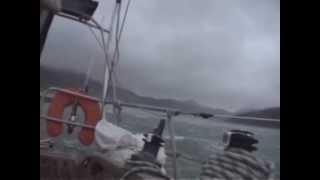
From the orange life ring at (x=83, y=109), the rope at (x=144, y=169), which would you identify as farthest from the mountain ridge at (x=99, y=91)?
the rope at (x=144, y=169)

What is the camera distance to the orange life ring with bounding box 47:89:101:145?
2500 millimetres

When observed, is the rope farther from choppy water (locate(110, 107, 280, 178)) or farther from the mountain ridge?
the mountain ridge

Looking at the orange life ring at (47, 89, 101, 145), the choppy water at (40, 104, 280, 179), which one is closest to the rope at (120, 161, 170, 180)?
the choppy water at (40, 104, 280, 179)

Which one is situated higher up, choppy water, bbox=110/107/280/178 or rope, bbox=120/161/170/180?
choppy water, bbox=110/107/280/178

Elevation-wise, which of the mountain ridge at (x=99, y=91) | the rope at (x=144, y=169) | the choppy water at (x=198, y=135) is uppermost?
the mountain ridge at (x=99, y=91)

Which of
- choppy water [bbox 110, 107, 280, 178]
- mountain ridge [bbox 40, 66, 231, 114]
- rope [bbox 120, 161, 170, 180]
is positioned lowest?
rope [bbox 120, 161, 170, 180]

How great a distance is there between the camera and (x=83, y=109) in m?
2.52

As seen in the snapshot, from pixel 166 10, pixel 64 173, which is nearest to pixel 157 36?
pixel 166 10

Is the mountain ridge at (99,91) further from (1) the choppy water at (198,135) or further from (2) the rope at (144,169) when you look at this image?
(2) the rope at (144,169)

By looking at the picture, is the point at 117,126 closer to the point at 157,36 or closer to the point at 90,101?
the point at 90,101

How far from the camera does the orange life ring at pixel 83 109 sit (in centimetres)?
250

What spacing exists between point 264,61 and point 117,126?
0.69 meters

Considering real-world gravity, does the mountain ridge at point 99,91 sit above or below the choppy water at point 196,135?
above

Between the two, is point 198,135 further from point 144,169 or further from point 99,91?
point 99,91
